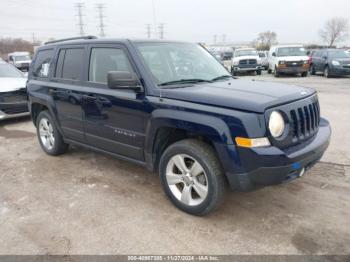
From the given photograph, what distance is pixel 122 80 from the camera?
3398 millimetres

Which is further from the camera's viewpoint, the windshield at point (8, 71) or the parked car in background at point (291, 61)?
the parked car in background at point (291, 61)

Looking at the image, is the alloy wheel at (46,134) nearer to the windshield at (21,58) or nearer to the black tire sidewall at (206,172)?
the black tire sidewall at (206,172)

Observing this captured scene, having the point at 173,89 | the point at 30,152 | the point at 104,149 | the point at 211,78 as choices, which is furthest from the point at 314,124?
the point at 30,152

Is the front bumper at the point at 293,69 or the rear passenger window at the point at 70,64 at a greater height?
the rear passenger window at the point at 70,64

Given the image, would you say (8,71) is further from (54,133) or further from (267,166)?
(267,166)

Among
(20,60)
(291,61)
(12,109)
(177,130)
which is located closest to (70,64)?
(177,130)

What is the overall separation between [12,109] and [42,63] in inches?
135

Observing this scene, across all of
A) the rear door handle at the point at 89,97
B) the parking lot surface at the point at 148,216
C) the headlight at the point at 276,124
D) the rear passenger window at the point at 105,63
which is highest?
the rear passenger window at the point at 105,63

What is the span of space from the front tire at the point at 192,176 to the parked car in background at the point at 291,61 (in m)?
17.0

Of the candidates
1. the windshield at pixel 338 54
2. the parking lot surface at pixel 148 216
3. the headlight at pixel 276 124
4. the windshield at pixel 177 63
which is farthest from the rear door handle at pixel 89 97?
the windshield at pixel 338 54

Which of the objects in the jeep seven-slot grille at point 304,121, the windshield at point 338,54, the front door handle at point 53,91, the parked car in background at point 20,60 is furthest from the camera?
the parked car in background at point 20,60

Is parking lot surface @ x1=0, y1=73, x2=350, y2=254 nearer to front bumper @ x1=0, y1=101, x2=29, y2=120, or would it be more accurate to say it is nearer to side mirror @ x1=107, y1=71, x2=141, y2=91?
side mirror @ x1=107, y1=71, x2=141, y2=91

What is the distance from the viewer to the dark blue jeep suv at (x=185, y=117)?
2863mm

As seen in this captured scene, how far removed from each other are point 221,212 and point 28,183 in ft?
8.89
